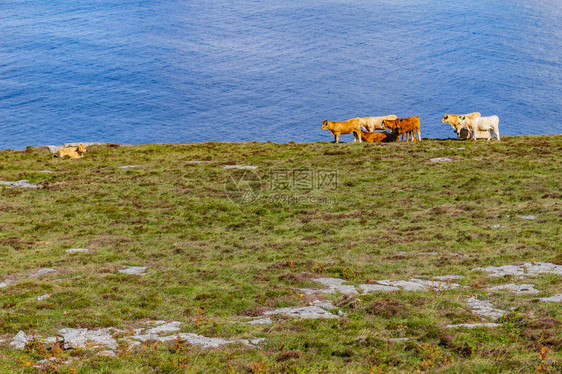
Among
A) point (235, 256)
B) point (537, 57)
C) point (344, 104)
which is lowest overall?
point (235, 256)

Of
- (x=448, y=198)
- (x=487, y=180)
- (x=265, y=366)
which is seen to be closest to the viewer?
(x=265, y=366)

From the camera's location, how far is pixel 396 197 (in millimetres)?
32969

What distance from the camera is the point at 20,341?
12117 millimetres

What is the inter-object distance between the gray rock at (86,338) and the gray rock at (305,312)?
4.56m

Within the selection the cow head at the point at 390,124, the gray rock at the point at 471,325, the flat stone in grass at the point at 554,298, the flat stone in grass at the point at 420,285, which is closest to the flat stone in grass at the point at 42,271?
the flat stone in grass at the point at 420,285

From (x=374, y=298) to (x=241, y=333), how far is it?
4.59 m

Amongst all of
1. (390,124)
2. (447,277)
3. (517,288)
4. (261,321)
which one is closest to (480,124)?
(390,124)

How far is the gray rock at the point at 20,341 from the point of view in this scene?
11.9 metres

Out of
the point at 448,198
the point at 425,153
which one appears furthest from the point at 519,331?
the point at 425,153

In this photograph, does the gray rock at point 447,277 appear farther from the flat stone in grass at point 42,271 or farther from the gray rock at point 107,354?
the flat stone in grass at point 42,271

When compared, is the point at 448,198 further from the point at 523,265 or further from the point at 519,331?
the point at 519,331

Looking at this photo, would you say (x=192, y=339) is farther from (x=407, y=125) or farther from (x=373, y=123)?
(x=373, y=123)

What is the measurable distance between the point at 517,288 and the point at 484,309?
2.63 m

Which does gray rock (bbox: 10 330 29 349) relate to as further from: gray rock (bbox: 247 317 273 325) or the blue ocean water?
the blue ocean water
